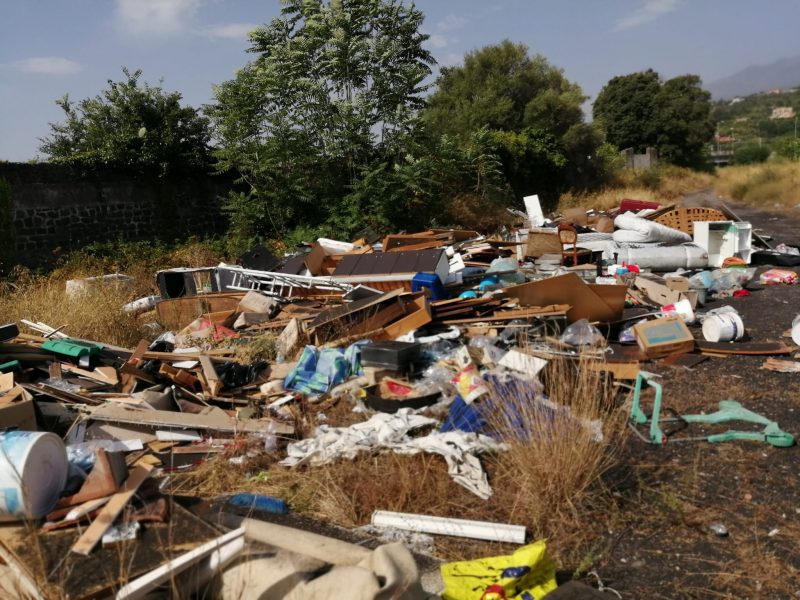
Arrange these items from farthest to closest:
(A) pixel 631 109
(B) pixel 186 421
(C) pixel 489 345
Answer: (A) pixel 631 109
(C) pixel 489 345
(B) pixel 186 421

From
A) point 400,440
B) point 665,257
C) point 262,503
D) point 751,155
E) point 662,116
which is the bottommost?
point 262,503

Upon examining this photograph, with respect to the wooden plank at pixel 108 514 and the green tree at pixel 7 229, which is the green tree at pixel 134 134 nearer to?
the green tree at pixel 7 229

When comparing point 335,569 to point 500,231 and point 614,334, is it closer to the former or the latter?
point 614,334

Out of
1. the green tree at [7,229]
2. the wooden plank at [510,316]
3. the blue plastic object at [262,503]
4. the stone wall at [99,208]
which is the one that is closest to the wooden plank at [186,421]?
the blue plastic object at [262,503]

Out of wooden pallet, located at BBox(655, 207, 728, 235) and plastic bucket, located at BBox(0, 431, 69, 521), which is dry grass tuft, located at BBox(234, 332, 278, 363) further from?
wooden pallet, located at BBox(655, 207, 728, 235)

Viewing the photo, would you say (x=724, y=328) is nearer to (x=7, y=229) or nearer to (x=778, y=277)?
(x=778, y=277)

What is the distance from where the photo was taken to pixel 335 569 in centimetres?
254

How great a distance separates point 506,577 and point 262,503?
5.80 ft

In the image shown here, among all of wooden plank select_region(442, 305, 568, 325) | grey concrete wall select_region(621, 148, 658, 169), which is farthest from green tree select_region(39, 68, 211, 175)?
grey concrete wall select_region(621, 148, 658, 169)

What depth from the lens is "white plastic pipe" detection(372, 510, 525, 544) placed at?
3545 mm

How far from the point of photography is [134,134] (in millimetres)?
13570

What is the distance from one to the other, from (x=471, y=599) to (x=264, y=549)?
0.97 metres

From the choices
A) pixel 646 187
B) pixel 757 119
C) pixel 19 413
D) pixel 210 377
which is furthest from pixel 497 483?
pixel 757 119

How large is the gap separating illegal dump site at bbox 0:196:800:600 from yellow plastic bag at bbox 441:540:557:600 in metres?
0.01
